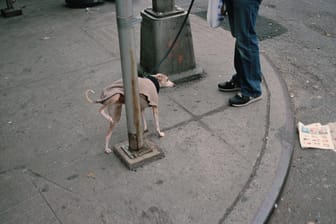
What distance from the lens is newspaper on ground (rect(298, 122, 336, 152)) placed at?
3.42m

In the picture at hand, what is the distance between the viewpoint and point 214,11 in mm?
3723

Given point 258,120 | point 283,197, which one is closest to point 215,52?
point 258,120

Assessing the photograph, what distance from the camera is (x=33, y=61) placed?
17.0ft

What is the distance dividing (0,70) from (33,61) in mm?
467

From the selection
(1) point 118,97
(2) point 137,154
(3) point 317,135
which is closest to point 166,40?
(1) point 118,97

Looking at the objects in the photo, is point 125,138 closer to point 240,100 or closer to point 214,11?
point 240,100

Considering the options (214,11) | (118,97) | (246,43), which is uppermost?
(214,11)

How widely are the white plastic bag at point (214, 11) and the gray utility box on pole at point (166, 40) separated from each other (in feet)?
1.74

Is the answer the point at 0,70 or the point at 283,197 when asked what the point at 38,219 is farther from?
the point at 0,70

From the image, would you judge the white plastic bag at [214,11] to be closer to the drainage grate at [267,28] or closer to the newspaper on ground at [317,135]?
the newspaper on ground at [317,135]

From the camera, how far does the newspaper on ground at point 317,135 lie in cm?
342

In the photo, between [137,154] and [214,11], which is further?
[214,11]

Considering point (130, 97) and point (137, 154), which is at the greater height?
point (130, 97)

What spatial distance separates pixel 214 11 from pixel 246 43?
0.47 m
